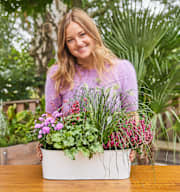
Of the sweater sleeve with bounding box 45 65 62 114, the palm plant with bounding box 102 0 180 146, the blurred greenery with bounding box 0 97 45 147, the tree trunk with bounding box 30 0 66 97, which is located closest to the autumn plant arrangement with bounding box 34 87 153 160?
the sweater sleeve with bounding box 45 65 62 114

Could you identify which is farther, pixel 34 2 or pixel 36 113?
pixel 36 113

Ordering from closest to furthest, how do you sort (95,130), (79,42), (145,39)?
(95,130)
(79,42)
(145,39)

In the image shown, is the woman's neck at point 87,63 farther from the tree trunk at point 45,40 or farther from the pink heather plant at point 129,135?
the tree trunk at point 45,40

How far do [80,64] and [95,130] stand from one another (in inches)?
Result: 28.0

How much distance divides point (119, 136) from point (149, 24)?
1268mm

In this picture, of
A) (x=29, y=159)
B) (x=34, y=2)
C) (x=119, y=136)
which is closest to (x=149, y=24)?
(x=34, y=2)

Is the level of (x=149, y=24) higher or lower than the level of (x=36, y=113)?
higher

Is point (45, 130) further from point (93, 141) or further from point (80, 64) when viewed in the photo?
point (80, 64)

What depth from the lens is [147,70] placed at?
75.5 inches

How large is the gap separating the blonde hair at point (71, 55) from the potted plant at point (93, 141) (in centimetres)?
53

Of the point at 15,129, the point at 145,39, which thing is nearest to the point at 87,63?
the point at 145,39

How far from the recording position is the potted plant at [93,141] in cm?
72

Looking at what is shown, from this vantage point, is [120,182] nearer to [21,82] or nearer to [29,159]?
[29,159]

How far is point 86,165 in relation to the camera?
75cm
